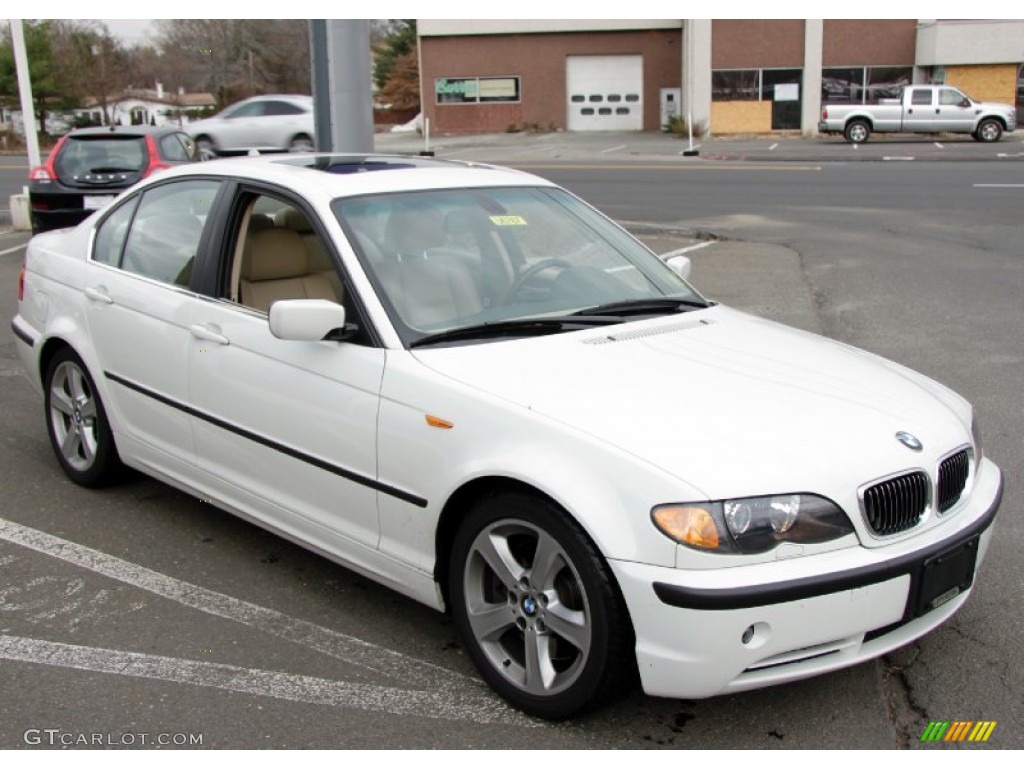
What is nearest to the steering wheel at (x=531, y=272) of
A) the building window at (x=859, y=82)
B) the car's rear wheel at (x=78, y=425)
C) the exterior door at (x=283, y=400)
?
the exterior door at (x=283, y=400)

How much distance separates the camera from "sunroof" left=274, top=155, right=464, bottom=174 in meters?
4.62

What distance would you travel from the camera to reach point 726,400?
3375 millimetres

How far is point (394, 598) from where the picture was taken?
423 centimetres

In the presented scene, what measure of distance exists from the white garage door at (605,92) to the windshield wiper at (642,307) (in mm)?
42658

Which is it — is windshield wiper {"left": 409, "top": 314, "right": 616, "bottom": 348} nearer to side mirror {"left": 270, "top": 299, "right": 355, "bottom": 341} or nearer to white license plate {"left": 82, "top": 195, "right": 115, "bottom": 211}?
side mirror {"left": 270, "top": 299, "right": 355, "bottom": 341}

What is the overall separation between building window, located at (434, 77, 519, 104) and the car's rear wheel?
4278 cm

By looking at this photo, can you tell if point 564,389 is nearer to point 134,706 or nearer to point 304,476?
point 304,476

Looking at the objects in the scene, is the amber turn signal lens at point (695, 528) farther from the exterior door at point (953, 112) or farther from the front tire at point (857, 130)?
the exterior door at point (953, 112)

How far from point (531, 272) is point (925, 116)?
108 ft

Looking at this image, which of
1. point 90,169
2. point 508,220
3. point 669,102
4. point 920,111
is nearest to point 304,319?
point 508,220

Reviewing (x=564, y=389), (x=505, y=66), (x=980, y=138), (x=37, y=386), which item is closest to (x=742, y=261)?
(x=37, y=386)

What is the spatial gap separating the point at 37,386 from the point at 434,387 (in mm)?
3053

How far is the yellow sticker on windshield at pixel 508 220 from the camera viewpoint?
14.6 feet

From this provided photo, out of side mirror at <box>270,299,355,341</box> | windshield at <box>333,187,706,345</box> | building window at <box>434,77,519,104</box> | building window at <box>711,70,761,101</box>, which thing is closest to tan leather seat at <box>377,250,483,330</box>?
windshield at <box>333,187,706,345</box>
